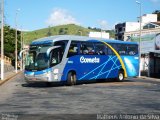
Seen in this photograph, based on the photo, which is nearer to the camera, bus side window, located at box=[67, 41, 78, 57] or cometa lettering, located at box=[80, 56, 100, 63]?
bus side window, located at box=[67, 41, 78, 57]

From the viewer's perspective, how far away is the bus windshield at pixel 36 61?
91.8 feet

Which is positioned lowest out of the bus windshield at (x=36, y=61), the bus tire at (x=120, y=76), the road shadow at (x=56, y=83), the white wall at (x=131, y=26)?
the road shadow at (x=56, y=83)

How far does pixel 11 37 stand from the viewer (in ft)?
313

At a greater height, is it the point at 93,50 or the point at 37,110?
the point at 93,50

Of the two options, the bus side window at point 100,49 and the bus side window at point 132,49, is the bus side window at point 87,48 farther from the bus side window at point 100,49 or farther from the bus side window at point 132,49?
the bus side window at point 132,49

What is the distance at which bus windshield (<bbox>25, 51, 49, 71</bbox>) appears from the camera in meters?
28.0

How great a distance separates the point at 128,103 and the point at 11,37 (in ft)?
262

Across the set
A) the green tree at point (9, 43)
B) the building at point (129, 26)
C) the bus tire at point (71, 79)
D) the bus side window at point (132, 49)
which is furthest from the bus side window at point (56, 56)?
the building at point (129, 26)

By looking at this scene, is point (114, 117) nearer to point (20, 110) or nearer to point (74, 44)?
point (20, 110)

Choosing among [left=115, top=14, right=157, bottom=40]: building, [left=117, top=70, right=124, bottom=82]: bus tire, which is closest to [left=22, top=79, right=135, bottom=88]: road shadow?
[left=117, top=70, right=124, bottom=82]: bus tire

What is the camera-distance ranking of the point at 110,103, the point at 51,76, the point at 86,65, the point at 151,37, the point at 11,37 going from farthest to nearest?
the point at 11,37
the point at 151,37
the point at 86,65
the point at 51,76
the point at 110,103

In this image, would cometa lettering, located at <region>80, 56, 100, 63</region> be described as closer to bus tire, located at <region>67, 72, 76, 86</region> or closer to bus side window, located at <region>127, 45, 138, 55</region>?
bus tire, located at <region>67, 72, 76, 86</region>

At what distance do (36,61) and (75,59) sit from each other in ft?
9.86

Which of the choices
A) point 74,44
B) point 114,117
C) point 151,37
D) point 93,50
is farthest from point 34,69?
point 151,37
